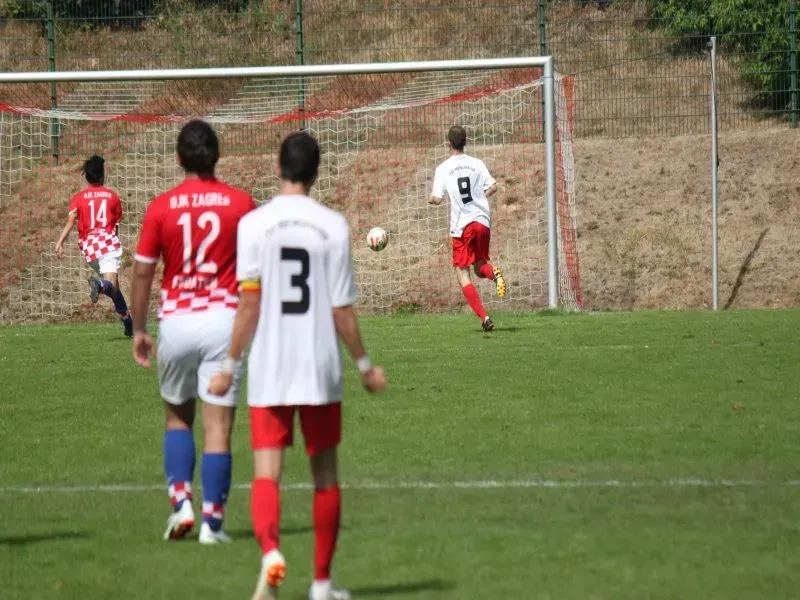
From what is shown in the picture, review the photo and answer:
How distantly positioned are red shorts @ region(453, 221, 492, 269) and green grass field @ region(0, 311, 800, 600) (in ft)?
8.36

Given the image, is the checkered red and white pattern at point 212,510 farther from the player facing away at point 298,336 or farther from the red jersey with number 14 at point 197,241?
the player facing away at point 298,336

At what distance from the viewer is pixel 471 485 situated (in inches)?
307

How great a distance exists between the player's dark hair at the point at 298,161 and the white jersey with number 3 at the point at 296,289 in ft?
0.34

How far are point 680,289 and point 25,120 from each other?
12461mm

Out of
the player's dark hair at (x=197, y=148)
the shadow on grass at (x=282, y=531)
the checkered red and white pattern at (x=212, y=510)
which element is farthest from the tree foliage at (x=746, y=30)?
the checkered red and white pattern at (x=212, y=510)

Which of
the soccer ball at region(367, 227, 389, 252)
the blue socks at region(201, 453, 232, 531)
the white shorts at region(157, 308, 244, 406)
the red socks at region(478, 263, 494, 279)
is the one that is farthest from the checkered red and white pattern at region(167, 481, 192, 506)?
the red socks at region(478, 263, 494, 279)

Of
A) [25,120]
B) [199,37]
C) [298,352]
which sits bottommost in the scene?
[298,352]

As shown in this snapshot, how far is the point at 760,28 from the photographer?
26328 mm

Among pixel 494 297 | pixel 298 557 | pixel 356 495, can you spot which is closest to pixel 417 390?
pixel 356 495

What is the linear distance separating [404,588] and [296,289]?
1270 millimetres

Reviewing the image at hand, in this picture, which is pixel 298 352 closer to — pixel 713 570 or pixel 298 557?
pixel 298 557

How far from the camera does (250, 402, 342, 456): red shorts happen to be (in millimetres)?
5320

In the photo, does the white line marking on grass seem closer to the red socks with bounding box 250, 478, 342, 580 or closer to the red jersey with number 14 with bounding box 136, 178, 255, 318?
the red jersey with number 14 with bounding box 136, 178, 255, 318

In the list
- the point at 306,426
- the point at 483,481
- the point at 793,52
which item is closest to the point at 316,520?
the point at 306,426
